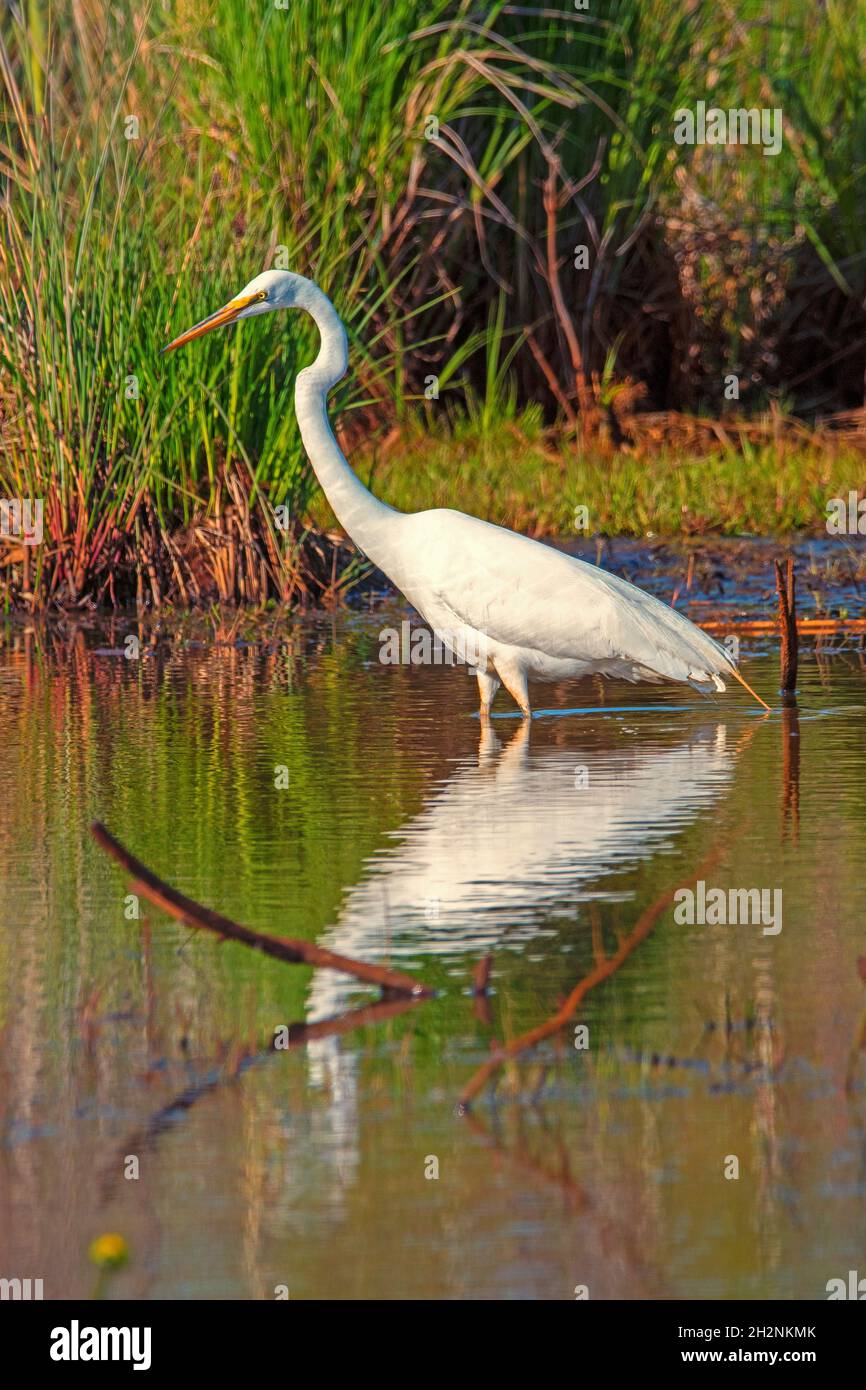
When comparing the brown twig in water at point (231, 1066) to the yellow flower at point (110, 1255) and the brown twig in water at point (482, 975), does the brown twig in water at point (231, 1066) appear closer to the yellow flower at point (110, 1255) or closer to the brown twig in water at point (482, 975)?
the brown twig in water at point (482, 975)

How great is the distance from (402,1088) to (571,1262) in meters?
0.76

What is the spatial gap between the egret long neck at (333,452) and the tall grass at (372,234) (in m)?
1.60

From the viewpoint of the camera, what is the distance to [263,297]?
8484mm

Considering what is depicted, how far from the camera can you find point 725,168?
16.2m

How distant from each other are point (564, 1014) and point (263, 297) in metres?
4.77

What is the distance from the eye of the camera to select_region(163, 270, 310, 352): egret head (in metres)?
8.44

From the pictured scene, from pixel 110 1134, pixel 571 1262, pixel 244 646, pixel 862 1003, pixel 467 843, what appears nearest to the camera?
pixel 571 1262

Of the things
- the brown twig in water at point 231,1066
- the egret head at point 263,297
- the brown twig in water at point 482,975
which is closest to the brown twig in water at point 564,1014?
the brown twig in water at point 482,975

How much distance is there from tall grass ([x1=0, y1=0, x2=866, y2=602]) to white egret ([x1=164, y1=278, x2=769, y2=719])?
87.7 inches

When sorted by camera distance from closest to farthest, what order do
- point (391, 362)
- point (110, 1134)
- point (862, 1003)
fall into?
1. point (110, 1134)
2. point (862, 1003)
3. point (391, 362)

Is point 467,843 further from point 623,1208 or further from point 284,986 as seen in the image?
point 623,1208

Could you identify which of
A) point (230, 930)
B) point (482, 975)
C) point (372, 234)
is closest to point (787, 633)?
point (482, 975)

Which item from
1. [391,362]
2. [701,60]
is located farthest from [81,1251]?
[701,60]

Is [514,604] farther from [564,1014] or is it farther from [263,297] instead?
[564,1014]
